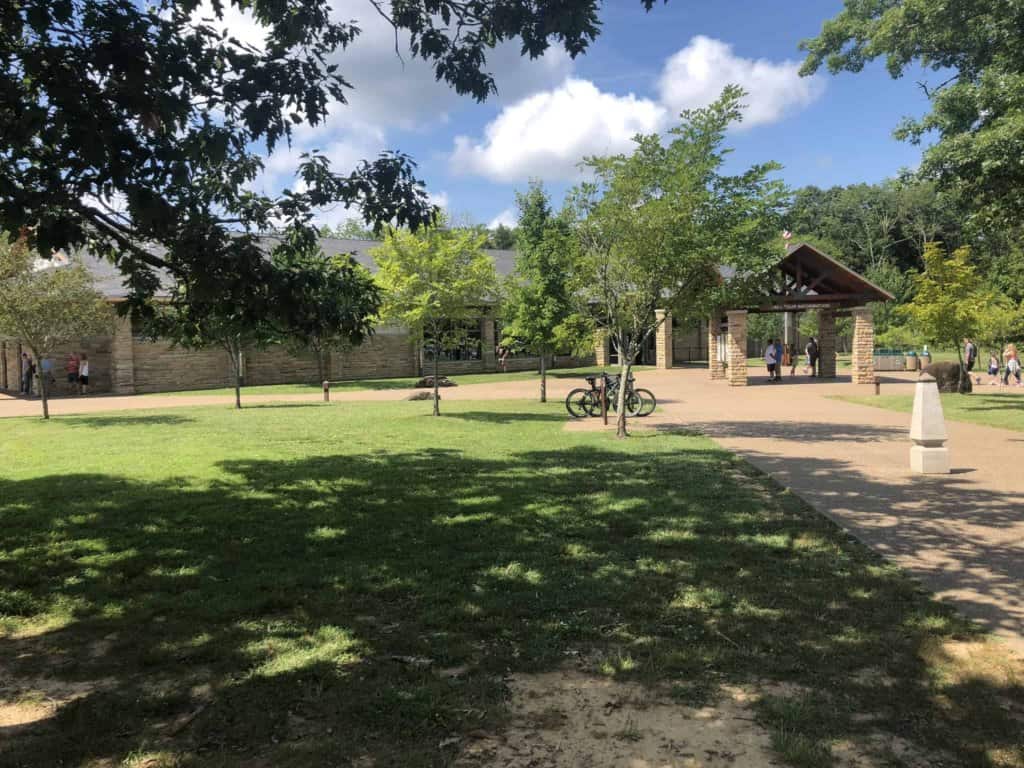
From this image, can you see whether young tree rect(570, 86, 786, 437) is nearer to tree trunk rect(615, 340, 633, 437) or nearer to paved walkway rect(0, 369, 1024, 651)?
tree trunk rect(615, 340, 633, 437)

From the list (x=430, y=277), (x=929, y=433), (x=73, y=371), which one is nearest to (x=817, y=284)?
(x=430, y=277)

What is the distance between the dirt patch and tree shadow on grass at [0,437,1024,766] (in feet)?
0.50

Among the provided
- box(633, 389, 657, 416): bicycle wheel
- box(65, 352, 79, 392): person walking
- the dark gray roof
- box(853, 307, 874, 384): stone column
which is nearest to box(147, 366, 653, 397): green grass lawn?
box(65, 352, 79, 392): person walking

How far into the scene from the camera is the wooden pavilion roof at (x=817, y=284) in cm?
2789

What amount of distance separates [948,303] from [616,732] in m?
20.6

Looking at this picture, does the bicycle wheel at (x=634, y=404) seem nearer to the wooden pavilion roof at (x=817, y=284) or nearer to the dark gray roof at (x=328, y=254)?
the dark gray roof at (x=328, y=254)

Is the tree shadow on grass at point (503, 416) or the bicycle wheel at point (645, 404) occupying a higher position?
the bicycle wheel at point (645, 404)

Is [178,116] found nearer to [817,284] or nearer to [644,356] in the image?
[817,284]

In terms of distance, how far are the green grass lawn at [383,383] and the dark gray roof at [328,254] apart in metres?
4.48

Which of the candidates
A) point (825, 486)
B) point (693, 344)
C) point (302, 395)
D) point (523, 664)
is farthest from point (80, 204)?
point (693, 344)

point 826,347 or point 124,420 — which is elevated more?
point 826,347

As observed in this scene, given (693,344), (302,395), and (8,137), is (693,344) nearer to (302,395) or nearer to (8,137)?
(302,395)

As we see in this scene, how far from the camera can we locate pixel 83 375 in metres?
28.4

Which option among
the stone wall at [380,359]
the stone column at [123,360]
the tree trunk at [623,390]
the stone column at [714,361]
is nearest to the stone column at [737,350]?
the stone column at [714,361]
